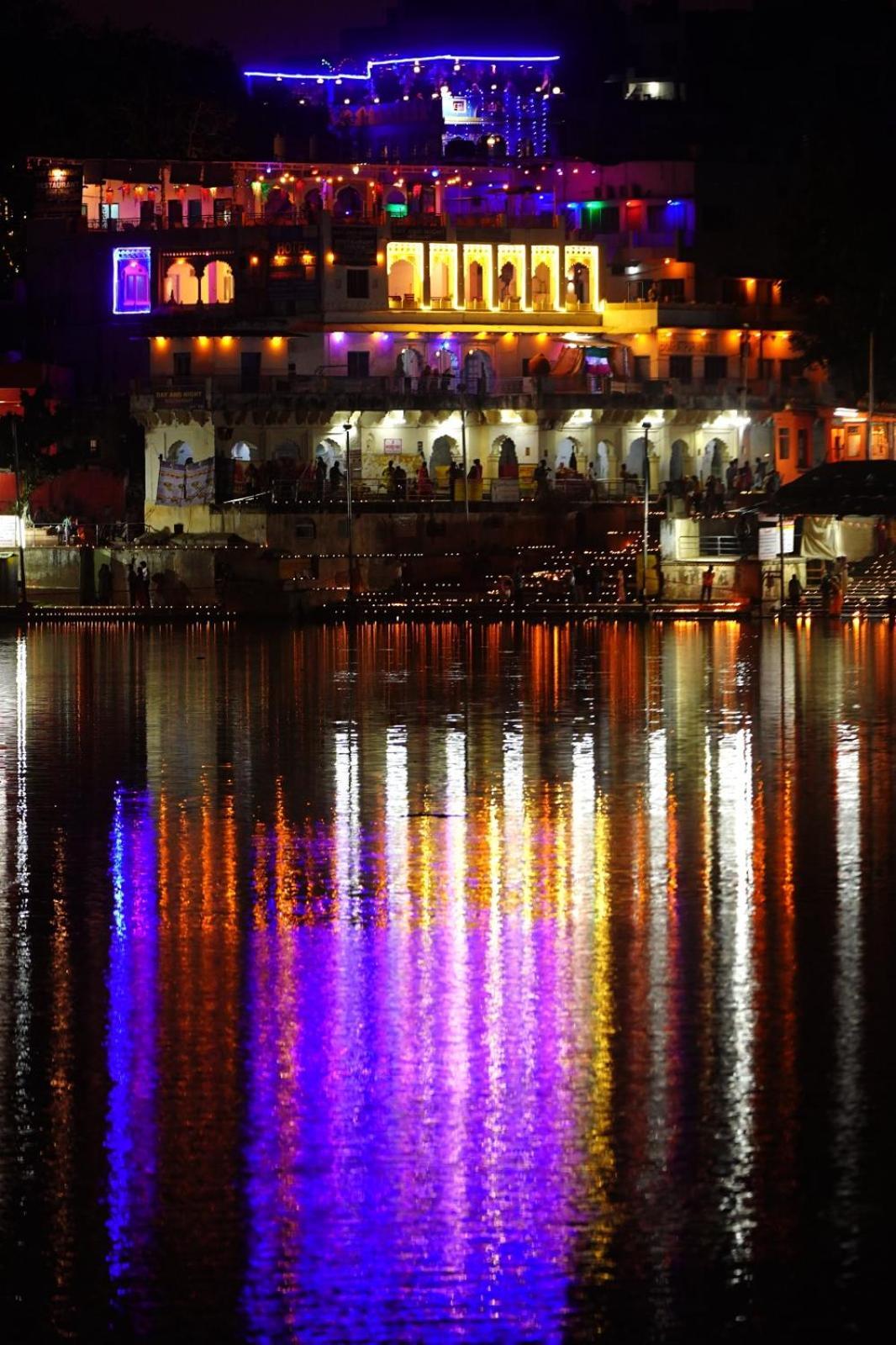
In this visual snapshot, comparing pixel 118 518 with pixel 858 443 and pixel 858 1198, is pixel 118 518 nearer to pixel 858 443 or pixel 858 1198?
pixel 858 443

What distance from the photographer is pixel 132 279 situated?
84688mm

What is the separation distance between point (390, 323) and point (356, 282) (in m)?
1.92

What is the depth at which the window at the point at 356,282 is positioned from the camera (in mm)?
83688

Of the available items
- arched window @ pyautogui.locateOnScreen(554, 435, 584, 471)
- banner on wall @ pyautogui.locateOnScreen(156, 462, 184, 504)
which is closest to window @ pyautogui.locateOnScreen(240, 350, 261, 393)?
banner on wall @ pyautogui.locateOnScreen(156, 462, 184, 504)

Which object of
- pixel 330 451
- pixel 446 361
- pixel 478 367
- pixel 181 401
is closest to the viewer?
pixel 181 401

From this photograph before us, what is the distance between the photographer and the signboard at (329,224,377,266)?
83.0 meters

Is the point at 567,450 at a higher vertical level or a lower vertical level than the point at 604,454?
higher

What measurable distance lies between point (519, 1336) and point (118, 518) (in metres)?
72.8

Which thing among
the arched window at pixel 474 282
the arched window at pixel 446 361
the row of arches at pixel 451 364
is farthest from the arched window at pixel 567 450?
the arched window at pixel 474 282

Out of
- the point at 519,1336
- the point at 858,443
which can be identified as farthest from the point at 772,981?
the point at 858,443

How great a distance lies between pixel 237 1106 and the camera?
12.8 meters

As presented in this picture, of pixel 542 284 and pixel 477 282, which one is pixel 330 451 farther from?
pixel 542 284

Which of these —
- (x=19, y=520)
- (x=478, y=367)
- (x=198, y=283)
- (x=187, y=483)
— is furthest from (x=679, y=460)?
(x=19, y=520)

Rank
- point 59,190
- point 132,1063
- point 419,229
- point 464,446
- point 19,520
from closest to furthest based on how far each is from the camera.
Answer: point 132,1063
point 19,520
point 464,446
point 419,229
point 59,190
